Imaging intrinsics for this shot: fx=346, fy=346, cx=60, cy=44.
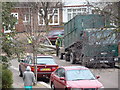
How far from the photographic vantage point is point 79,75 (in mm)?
15742

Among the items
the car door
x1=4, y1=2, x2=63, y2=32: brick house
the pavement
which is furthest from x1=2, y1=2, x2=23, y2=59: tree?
the car door

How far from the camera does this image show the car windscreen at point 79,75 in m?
15.4

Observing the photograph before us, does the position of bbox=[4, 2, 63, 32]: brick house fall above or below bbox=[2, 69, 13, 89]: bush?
above

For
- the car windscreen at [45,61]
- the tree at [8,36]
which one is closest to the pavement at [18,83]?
the car windscreen at [45,61]

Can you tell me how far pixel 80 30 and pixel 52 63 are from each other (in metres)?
6.02

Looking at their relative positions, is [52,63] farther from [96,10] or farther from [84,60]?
[96,10]

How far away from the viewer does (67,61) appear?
100ft

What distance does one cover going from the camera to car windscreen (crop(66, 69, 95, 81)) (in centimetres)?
1543

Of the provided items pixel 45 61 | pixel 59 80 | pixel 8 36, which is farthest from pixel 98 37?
pixel 45 61

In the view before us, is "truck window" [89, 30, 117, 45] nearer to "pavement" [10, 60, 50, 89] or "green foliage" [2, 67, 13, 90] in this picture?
"green foliage" [2, 67, 13, 90]

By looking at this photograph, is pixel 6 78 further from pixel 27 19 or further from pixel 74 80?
pixel 27 19

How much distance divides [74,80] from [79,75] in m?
0.63

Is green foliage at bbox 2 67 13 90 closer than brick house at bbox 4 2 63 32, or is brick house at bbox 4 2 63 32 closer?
green foliage at bbox 2 67 13 90

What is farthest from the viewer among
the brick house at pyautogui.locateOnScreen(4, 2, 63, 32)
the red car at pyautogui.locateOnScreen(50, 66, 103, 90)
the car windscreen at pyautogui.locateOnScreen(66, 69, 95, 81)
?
the brick house at pyautogui.locateOnScreen(4, 2, 63, 32)
